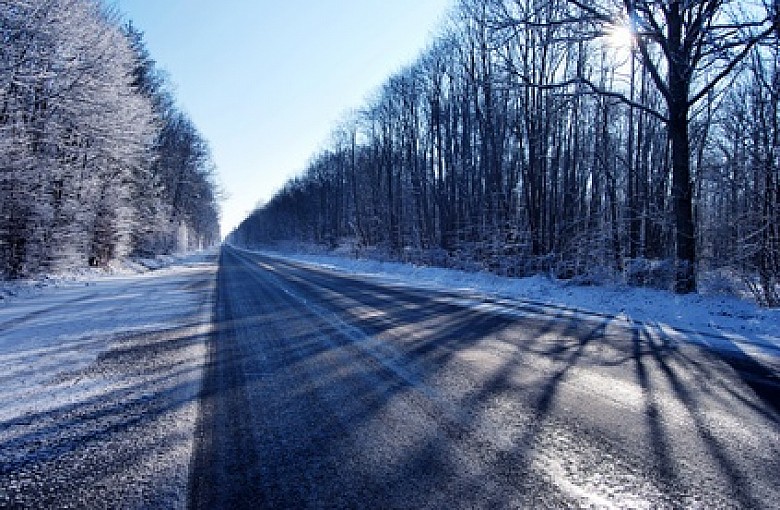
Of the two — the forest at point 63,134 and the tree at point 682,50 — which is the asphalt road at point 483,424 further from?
the forest at point 63,134

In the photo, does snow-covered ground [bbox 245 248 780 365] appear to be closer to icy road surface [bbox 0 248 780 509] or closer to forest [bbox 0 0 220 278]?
icy road surface [bbox 0 248 780 509]

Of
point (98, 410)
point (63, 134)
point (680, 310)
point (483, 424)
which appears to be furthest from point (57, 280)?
point (680, 310)

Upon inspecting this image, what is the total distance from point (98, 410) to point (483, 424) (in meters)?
3.50

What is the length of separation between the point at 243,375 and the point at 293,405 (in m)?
1.30

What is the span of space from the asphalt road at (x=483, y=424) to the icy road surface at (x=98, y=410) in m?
0.24

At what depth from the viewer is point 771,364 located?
5.65 m

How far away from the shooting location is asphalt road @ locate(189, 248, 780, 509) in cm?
272

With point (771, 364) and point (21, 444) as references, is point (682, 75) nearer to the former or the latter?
point (771, 364)

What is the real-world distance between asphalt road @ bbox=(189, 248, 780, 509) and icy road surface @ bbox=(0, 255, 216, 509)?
9.5 inches

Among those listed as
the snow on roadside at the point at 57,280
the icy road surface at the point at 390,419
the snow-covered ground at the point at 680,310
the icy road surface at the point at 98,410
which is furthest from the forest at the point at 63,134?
the snow-covered ground at the point at 680,310

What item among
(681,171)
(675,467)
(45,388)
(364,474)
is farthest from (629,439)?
(681,171)

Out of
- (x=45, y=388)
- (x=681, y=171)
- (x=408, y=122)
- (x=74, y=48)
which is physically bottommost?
(x=45, y=388)

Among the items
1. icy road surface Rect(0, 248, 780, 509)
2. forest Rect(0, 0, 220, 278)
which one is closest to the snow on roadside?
forest Rect(0, 0, 220, 278)

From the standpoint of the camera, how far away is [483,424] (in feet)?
12.3
